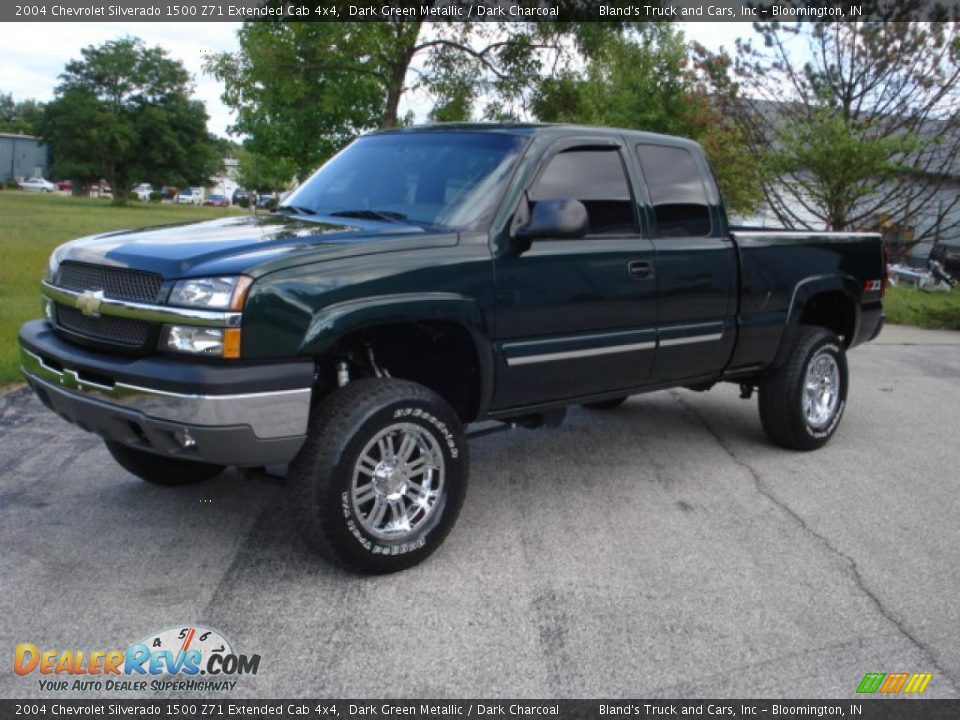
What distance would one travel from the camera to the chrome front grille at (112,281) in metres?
4.02

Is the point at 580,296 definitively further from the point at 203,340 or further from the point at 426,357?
the point at 203,340

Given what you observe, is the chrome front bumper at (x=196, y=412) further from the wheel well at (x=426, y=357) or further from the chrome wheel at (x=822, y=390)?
the chrome wheel at (x=822, y=390)

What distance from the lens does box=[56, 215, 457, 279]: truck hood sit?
3938 millimetres

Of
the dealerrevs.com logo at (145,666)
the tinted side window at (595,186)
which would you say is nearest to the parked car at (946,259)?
the tinted side window at (595,186)

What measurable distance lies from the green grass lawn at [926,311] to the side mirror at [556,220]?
11.5 meters

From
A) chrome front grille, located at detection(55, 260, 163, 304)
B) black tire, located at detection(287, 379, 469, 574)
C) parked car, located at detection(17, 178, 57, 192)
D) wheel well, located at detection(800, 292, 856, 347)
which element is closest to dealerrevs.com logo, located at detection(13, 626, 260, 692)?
black tire, located at detection(287, 379, 469, 574)

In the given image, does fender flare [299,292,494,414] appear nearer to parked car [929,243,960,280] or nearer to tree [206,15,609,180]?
tree [206,15,609,180]

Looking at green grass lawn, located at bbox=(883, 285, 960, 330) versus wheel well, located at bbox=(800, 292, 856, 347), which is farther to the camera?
green grass lawn, located at bbox=(883, 285, 960, 330)

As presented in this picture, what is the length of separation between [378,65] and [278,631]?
11.5 m

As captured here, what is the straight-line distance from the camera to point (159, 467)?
526 centimetres

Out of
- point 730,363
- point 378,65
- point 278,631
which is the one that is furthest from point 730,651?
point 378,65

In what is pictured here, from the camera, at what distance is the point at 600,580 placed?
432cm

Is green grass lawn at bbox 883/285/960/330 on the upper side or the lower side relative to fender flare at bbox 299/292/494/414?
lower

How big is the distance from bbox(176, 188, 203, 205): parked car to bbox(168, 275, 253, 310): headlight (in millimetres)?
96364
